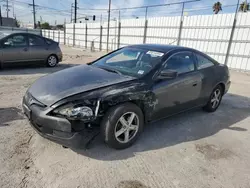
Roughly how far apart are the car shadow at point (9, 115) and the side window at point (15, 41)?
434 centimetres

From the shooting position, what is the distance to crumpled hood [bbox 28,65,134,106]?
2.45 m

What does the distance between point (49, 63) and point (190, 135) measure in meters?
7.20

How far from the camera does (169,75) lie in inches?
116

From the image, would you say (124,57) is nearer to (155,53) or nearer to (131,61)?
(131,61)

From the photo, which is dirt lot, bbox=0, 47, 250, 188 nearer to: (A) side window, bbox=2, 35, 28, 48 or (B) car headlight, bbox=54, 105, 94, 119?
(B) car headlight, bbox=54, 105, 94, 119

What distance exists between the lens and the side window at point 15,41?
23.4 feet

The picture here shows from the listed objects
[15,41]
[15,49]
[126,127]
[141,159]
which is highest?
[15,41]

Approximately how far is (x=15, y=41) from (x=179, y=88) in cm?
676

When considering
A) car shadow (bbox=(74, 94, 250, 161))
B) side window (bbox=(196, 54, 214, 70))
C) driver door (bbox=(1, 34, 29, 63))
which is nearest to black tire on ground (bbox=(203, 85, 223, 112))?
car shadow (bbox=(74, 94, 250, 161))

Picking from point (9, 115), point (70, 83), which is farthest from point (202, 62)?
point (9, 115)

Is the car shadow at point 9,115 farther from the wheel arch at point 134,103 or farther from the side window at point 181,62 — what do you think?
the side window at point 181,62

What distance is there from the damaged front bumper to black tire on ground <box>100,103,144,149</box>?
0.59 feet

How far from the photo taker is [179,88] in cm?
329

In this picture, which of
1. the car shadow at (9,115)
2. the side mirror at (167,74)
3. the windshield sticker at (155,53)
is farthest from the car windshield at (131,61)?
the car shadow at (9,115)
